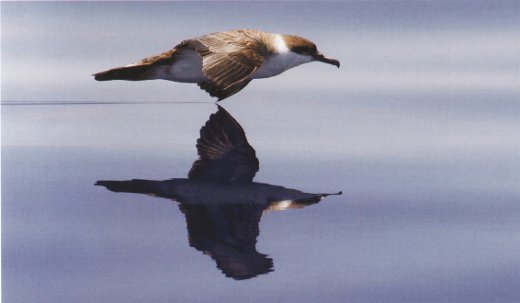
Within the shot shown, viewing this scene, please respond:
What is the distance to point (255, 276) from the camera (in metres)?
4.27

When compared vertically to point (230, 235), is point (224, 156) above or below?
above

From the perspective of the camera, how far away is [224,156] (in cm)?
752

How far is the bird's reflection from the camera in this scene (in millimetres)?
4543

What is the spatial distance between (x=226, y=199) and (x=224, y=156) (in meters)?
1.77

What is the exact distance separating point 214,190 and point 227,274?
6.10ft

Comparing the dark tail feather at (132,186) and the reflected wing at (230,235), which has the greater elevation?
the dark tail feather at (132,186)

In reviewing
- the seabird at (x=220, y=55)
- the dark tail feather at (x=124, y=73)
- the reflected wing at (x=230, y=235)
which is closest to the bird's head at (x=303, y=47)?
the seabird at (x=220, y=55)

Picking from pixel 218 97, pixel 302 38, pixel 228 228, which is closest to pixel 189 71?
pixel 302 38

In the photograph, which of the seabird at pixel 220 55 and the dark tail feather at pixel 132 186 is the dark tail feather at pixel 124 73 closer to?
the seabird at pixel 220 55

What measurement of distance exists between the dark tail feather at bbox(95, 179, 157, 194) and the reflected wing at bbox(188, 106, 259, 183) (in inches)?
16.4

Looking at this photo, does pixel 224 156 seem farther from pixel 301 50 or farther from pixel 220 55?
pixel 301 50

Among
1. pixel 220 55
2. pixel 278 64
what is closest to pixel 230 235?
pixel 220 55

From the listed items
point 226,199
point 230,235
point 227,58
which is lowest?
point 230,235

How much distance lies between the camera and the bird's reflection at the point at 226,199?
454 cm
